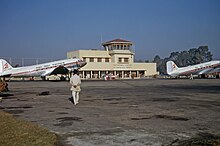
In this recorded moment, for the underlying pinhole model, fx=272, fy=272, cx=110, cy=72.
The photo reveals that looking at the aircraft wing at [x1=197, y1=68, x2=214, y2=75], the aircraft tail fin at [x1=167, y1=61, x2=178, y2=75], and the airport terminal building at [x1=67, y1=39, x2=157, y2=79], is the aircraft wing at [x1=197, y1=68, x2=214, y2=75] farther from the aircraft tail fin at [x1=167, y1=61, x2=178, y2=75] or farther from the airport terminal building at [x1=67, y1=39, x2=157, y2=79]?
the airport terminal building at [x1=67, y1=39, x2=157, y2=79]

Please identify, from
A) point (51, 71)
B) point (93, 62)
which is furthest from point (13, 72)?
point (93, 62)

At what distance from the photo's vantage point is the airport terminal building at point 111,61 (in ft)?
295

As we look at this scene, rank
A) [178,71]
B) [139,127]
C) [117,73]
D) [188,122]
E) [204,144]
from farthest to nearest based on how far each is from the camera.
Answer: [117,73], [178,71], [188,122], [139,127], [204,144]

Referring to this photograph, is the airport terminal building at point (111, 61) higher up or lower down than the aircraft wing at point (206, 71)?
higher up

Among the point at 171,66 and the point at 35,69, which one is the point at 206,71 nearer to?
the point at 171,66

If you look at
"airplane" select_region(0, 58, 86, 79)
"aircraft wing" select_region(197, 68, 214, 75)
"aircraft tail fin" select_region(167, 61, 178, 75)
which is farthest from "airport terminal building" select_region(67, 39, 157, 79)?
"airplane" select_region(0, 58, 86, 79)

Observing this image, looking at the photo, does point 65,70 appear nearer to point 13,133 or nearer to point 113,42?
point 113,42

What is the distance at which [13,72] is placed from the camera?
55562mm

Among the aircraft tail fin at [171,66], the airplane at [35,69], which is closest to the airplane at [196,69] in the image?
the aircraft tail fin at [171,66]

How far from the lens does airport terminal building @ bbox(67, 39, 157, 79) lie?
295 ft

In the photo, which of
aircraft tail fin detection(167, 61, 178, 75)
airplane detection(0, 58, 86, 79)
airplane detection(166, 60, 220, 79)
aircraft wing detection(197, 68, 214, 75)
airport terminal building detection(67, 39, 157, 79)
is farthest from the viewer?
airport terminal building detection(67, 39, 157, 79)

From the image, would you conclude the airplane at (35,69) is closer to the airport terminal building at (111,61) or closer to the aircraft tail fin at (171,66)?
the aircraft tail fin at (171,66)

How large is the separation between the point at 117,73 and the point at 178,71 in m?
27.7

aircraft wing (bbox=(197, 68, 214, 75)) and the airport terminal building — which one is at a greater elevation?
the airport terminal building
